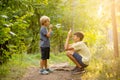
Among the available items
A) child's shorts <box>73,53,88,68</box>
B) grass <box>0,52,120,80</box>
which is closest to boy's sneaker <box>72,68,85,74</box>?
child's shorts <box>73,53,88,68</box>

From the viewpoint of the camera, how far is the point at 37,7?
1283cm

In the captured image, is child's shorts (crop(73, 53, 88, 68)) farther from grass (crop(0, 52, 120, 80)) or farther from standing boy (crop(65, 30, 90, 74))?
grass (crop(0, 52, 120, 80))

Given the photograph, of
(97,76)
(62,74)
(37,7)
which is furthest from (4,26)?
(37,7)

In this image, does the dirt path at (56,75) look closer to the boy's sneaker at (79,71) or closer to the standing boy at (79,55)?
the boy's sneaker at (79,71)

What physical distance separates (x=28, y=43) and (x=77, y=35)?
597 cm

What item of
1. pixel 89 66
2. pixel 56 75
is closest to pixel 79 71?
pixel 89 66

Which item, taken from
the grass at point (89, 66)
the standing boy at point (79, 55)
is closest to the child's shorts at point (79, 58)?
the standing boy at point (79, 55)

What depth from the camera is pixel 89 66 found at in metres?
7.49

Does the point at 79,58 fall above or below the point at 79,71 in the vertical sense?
above

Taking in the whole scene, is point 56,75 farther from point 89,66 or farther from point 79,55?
point 89,66

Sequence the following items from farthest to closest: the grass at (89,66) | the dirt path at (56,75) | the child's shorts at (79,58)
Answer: the child's shorts at (79,58) < the dirt path at (56,75) < the grass at (89,66)

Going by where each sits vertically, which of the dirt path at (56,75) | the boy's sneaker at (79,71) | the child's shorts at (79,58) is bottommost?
the dirt path at (56,75)

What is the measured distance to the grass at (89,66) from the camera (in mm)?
6043

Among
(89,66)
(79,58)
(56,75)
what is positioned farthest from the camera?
(56,75)
